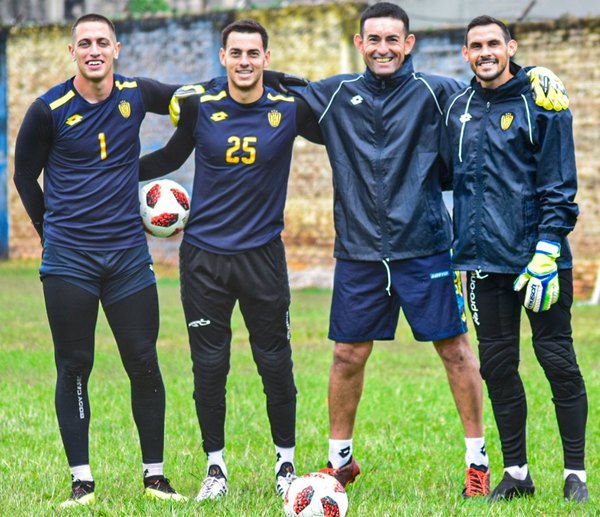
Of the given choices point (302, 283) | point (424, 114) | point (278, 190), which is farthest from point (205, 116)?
point (302, 283)

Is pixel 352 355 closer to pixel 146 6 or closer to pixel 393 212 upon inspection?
pixel 393 212

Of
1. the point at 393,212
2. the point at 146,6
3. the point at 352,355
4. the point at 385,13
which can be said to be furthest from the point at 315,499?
the point at 146,6

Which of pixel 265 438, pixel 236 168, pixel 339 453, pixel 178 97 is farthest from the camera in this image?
pixel 265 438

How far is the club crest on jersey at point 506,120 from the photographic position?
5477 mm

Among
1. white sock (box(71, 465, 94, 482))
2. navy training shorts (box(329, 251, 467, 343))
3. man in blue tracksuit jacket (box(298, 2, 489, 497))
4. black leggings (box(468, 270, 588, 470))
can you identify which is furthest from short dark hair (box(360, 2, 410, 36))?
white sock (box(71, 465, 94, 482))

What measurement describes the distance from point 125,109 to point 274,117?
0.83 meters

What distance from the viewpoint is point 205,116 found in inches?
228

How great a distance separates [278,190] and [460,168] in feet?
3.27

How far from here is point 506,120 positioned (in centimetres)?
549

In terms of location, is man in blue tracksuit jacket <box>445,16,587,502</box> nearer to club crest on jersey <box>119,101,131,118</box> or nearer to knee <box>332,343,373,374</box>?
knee <box>332,343,373,374</box>

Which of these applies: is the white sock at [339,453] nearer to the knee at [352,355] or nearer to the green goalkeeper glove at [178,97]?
the knee at [352,355]

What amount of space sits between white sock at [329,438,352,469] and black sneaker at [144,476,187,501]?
3.10ft

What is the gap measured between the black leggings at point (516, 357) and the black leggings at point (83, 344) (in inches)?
68.2

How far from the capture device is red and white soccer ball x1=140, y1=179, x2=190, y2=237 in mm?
5820
